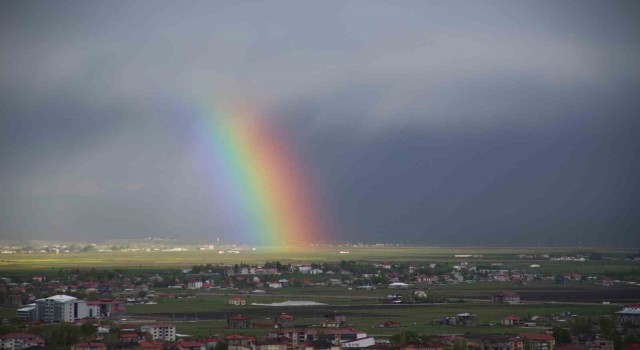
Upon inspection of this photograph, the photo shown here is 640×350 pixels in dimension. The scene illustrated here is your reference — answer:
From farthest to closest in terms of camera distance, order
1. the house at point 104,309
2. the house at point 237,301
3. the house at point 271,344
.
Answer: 1. the house at point 237,301
2. the house at point 104,309
3. the house at point 271,344

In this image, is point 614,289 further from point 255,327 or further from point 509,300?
point 255,327

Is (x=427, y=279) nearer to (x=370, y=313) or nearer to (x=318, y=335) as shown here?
(x=370, y=313)

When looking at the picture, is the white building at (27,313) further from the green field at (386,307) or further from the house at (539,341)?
the house at (539,341)

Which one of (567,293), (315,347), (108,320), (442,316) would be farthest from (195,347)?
(567,293)

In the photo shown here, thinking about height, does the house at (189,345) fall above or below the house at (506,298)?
below

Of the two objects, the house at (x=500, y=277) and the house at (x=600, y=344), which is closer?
the house at (x=600, y=344)

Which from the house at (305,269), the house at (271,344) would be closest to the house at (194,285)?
the house at (305,269)

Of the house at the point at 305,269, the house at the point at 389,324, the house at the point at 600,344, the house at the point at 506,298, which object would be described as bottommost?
the house at the point at 600,344
